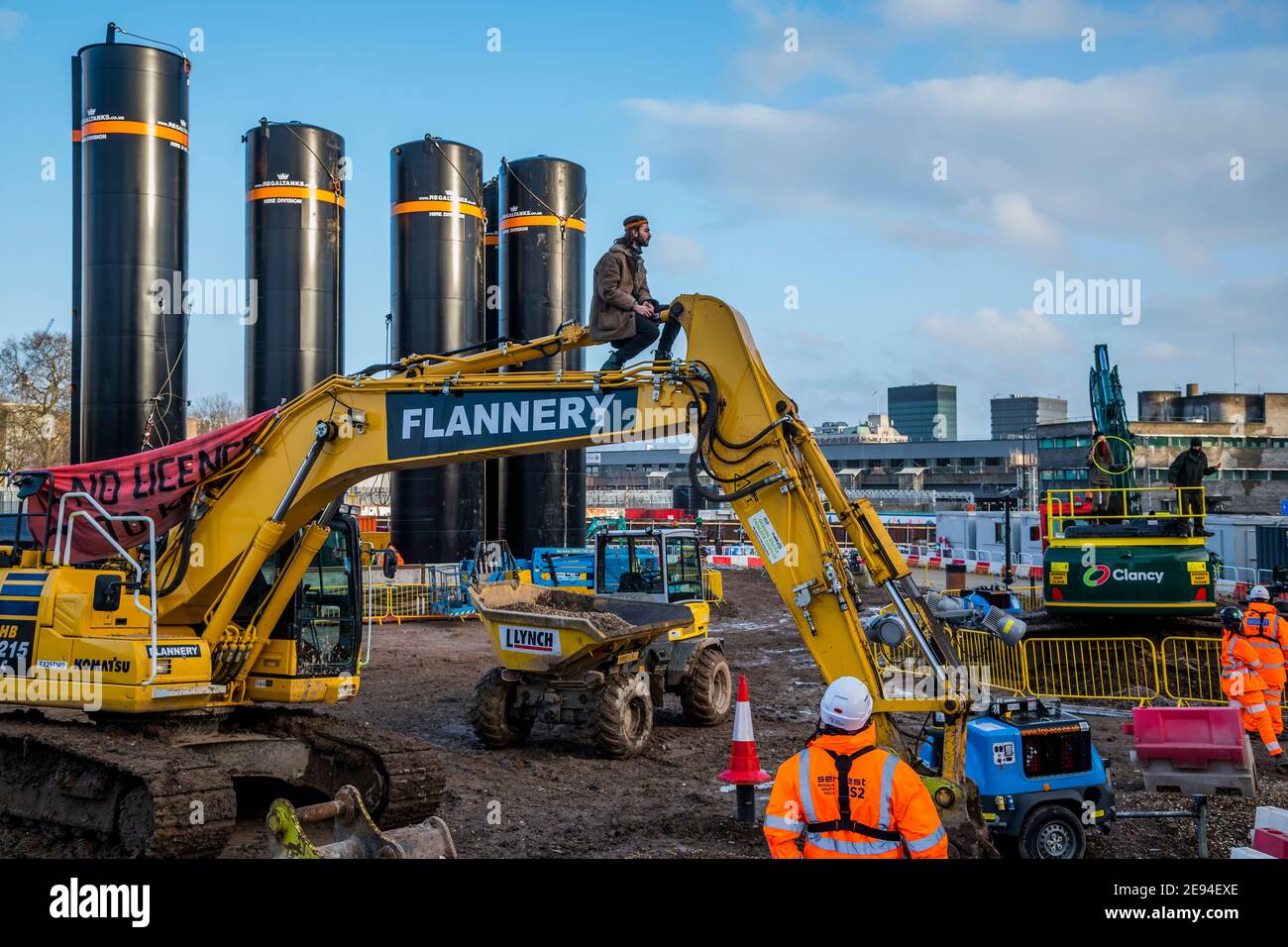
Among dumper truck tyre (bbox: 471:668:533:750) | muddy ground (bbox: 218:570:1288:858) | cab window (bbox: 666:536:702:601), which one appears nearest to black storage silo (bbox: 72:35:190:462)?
muddy ground (bbox: 218:570:1288:858)

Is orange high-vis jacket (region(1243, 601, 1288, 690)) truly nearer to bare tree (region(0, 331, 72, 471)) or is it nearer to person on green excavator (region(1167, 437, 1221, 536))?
person on green excavator (region(1167, 437, 1221, 536))

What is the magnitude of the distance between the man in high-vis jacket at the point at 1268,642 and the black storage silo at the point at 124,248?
17017mm

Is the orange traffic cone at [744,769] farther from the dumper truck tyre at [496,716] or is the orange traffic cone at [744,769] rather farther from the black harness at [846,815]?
the black harness at [846,815]

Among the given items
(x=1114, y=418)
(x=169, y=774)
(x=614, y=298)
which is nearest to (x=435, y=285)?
(x=1114, y=418)

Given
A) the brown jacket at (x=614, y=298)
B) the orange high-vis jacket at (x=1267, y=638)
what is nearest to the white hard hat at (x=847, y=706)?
the brown jacket at (x=614, y=298)

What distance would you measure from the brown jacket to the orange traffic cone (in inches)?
141

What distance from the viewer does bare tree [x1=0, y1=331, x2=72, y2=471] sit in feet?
120

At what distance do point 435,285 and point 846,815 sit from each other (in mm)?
23203

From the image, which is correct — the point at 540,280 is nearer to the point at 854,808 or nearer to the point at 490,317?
the point at 490,317

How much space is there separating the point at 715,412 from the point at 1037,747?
3325 mm

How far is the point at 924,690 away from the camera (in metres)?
6.50

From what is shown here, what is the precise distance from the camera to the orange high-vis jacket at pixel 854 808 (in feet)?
14.0

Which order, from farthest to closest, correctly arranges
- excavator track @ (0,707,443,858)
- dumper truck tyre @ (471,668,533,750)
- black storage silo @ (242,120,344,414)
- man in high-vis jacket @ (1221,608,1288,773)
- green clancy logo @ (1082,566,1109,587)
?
1. black storage silo @ (242,120,344,414)
2. green clancy logo @ (1082,566,1109,587)
3. dumper truck tyre @ (471,668,533,750)
4. man in high-vis jacket @ (1221,608,1288,773)
5. excavator track @ (0,707,443,858)
